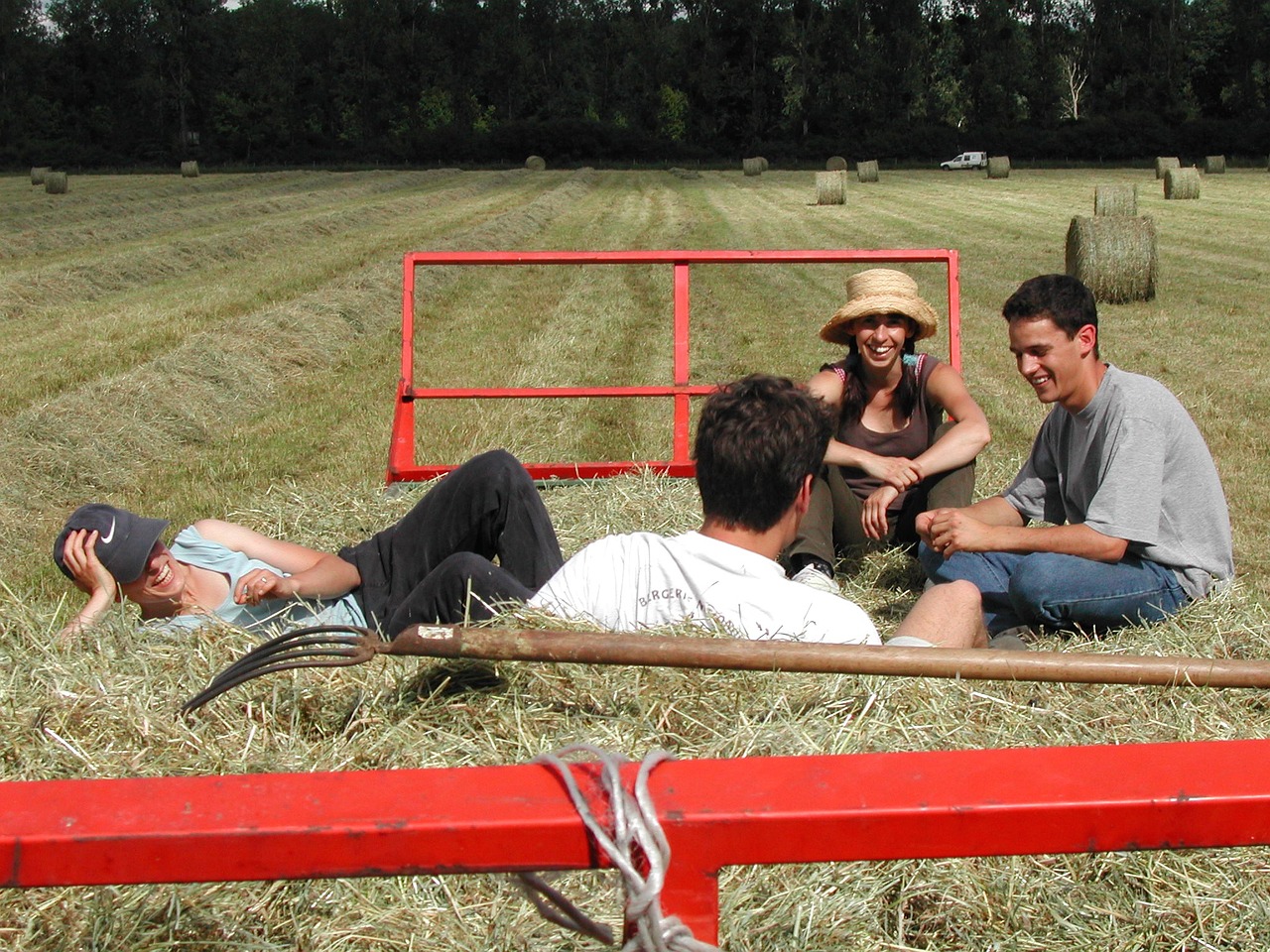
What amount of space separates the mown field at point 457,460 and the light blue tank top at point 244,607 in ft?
1.28

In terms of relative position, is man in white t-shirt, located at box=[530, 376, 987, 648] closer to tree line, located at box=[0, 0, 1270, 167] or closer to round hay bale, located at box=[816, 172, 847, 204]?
round hay bale, located at box=[816, 172, 847, 204]

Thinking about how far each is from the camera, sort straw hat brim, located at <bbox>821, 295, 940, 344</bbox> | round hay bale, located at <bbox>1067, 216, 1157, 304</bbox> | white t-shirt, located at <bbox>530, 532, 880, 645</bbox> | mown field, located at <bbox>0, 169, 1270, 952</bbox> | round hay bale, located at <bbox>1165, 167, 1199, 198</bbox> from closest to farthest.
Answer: mown field, located at <bbox>0, 169, 1270, 952</bbox>
white t-shirt, located at <bbox>530, 532, 880, 645</bbox>
straw hat brim, located at <bbox>821, 295, 940, 344</bbox>
round hay bale, located at <bbox>1067, 216, 1157, 304</bbox>
round hay bale, located at <bbox>1165, 167, 1199, 198</bbox>

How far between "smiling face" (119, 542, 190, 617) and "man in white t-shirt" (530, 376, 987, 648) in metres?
1.21

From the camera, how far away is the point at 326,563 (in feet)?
13.2

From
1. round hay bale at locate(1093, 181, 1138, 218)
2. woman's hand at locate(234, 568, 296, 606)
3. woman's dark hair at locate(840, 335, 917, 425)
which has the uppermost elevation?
round hay bale at locate(1093, 181, 1138, 218)

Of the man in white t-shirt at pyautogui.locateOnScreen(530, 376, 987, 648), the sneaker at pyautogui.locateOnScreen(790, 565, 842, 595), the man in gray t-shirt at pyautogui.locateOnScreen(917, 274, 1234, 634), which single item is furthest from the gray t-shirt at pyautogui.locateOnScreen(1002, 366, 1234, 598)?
the man in white t-shirt at pyautogui.locateOnScreen(530, 376, 987, 648)

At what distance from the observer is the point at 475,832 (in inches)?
50.3

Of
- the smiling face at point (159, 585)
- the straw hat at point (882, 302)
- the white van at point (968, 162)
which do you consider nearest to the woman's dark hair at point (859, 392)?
the straw hat at point (882, 302)

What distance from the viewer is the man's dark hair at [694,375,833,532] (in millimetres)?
2990

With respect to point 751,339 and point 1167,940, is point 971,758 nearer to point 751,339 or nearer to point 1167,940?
point 1167,940

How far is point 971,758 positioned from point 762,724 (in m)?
1.39

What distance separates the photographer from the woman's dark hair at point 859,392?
5180 mm

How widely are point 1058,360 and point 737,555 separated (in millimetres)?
1556

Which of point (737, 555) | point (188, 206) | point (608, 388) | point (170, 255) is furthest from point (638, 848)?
point (188, 206)
